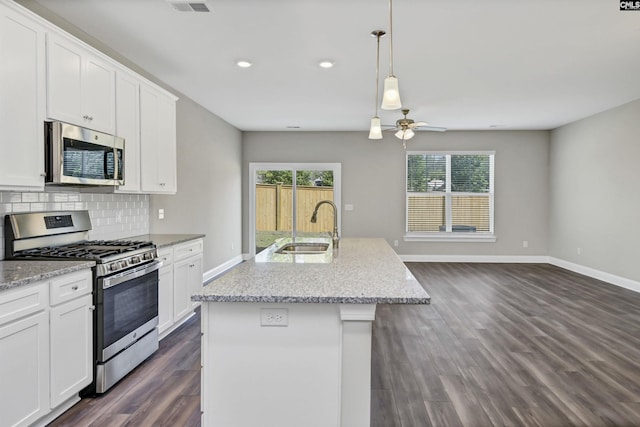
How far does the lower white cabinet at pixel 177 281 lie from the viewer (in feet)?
10.9

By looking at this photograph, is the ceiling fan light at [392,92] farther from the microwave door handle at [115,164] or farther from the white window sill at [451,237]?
the white window sill at [451,237]

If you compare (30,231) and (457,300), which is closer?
(30,231)

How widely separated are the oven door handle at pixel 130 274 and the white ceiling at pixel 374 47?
6.19ft

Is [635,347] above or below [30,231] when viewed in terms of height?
below

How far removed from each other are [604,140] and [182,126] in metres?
6.29

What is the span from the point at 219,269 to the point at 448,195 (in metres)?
4.71

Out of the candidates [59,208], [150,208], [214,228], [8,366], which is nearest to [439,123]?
[214,228]

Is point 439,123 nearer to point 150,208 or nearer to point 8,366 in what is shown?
point 150,208

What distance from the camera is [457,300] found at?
16.1 feet

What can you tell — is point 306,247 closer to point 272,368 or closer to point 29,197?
point 272,368

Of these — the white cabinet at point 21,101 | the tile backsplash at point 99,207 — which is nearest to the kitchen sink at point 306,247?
the tile backsplash at point 99,207

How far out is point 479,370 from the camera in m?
2.92

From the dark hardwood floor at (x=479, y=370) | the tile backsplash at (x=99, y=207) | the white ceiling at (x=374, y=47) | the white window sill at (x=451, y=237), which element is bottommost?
the dark hardwood floor at (x=479, y=370)

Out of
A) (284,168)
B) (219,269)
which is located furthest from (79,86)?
(284,168)
